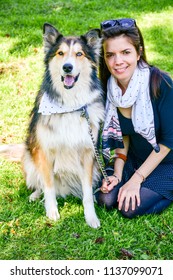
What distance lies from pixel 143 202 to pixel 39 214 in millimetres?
918

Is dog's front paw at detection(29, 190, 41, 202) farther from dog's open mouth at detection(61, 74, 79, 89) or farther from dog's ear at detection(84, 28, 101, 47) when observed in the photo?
dog's ear at detection(84, 28, 101, 47)

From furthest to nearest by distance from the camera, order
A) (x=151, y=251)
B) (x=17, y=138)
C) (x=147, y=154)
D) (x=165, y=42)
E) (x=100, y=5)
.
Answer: (x=100, y=5) → (x=165, y=42) → (x=17, y=138) → (x=147, y=154) → (x=151, y=251)

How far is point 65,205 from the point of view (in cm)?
354

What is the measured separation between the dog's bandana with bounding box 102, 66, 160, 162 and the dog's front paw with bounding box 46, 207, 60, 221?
88 centimetres

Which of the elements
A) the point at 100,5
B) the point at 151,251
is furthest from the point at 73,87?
the point at 100,5

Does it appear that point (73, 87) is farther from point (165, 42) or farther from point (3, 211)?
point (165, 42)

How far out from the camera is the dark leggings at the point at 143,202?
10.9 ft

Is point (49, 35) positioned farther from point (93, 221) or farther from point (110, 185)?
point (93, 221)

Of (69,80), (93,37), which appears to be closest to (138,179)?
(69,80)

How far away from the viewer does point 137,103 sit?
313 centimetres

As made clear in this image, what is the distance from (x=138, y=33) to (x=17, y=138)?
2131 millimetres

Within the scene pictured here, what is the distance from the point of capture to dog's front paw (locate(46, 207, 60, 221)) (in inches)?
132

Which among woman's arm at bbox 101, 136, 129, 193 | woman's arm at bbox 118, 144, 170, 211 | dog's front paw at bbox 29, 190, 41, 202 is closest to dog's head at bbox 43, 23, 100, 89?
woman's arm at bbox 101, 136, 129, 193

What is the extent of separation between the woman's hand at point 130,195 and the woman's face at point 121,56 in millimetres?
923
